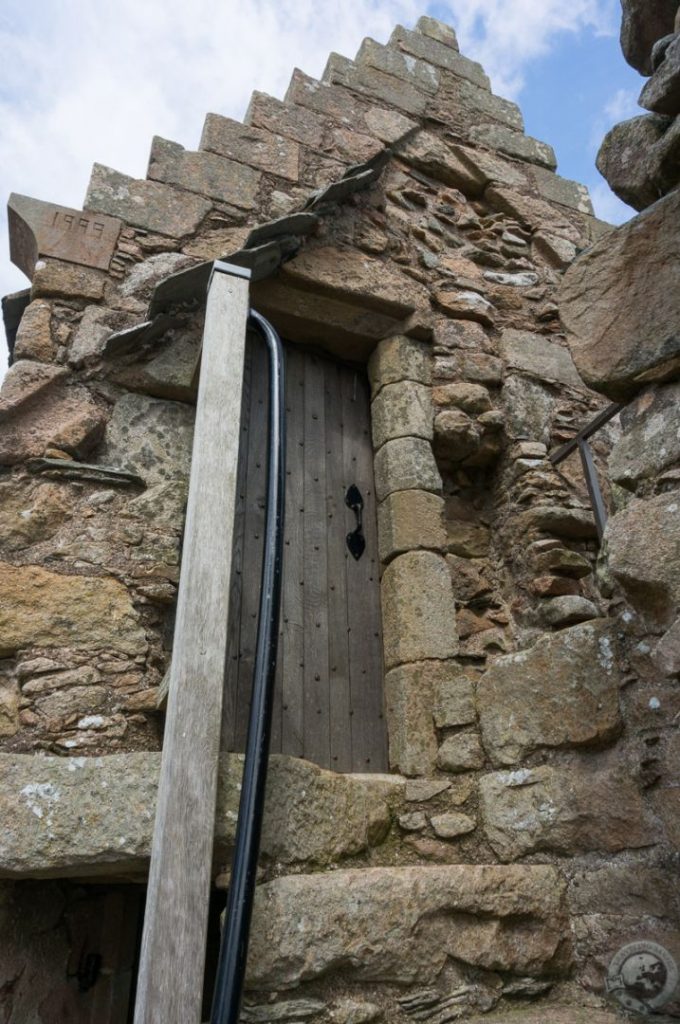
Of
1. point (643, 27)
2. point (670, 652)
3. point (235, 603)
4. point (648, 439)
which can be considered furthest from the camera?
point (235, 603)

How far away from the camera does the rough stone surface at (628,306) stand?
1.77 m

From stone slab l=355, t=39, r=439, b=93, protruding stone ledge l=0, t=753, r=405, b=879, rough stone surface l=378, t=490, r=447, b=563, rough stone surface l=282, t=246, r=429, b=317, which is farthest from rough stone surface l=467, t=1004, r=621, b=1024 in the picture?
stone slab l=355, t=39, r=439, b=93

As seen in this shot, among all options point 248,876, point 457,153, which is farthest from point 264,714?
point 457,153

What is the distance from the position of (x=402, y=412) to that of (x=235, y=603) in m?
1.01

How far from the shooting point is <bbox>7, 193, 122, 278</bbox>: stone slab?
2.71m

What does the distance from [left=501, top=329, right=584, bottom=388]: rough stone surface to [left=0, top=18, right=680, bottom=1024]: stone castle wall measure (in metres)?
0.01

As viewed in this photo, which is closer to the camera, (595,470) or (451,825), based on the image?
(451,825)

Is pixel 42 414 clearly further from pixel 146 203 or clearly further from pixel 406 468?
pixel 406 468

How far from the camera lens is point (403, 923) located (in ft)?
6.28

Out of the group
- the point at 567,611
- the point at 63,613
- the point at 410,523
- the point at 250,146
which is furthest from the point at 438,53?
the point at 63,613

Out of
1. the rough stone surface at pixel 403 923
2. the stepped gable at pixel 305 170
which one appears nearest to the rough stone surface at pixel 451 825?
the rough stone surface at pixel 403 923

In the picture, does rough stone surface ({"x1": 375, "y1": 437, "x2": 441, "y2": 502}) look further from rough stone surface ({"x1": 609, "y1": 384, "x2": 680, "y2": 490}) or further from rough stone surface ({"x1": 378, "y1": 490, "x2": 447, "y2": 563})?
rough stone surface ({"x1": 609, "y1": 384, "x2": 680, "y2": 490})

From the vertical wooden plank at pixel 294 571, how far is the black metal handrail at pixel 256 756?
0.59 meters

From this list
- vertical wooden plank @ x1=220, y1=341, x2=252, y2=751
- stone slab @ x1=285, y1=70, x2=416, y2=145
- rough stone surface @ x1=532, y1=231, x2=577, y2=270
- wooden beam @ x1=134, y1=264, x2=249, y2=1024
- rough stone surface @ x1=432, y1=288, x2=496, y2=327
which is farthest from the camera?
rough stone surface @ x1=532, y1=231, x2=577, y2=270
